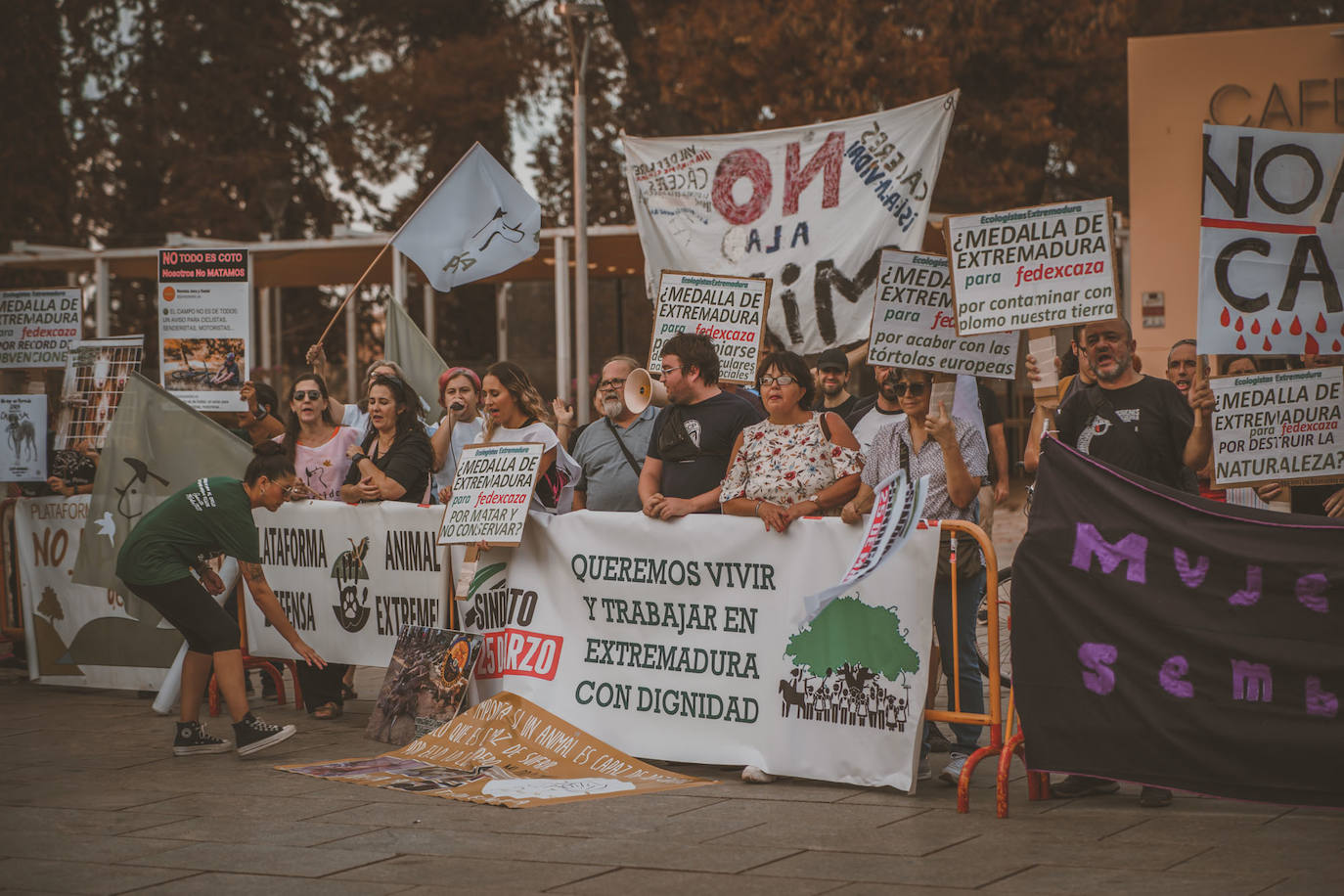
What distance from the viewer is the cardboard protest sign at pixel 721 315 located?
9.50 m

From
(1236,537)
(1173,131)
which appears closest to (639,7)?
(1173,131)

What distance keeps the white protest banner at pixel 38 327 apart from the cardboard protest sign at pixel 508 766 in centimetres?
507

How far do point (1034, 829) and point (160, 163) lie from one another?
84.1ft

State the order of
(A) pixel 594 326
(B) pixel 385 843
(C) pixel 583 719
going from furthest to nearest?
(A) pixel 594 326 → (C) pixel 583 719 → (B) pixel 385 843

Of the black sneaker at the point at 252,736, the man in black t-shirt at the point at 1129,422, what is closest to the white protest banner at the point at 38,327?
the black sneaker at the point at 252,736

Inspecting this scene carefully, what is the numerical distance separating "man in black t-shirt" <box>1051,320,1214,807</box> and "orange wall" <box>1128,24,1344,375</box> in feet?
28.4

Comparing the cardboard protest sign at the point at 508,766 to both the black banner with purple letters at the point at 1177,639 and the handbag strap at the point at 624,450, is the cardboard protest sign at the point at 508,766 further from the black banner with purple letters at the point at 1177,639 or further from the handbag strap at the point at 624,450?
the black banner with purple letters at the point at 1177,639

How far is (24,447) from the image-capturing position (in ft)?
36.1

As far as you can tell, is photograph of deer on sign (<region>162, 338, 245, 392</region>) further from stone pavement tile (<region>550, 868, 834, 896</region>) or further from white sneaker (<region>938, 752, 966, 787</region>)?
stone pavement tile (<region>550, 868, 834, 896</region>)

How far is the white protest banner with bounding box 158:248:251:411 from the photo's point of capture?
10.9m

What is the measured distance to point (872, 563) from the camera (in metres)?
6.46

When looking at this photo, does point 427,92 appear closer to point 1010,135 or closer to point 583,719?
point 1010,135

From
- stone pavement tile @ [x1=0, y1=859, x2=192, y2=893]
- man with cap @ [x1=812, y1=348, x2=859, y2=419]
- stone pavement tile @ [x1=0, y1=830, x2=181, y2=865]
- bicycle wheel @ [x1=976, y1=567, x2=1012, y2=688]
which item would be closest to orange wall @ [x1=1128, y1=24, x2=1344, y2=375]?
bicycle wheel @ [x1=976, y1=567, x2=1012, y2=688]

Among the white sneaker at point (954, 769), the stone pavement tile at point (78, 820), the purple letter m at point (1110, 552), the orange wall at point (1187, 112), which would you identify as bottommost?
the stone pavement tile at point (78, 820)
